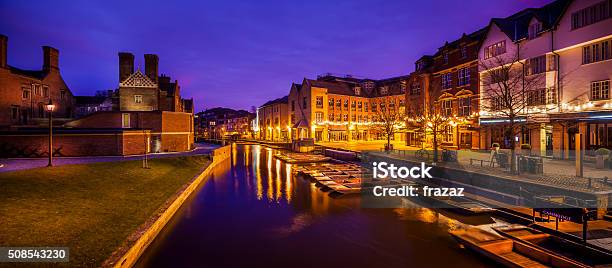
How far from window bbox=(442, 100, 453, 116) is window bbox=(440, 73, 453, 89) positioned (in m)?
2.00

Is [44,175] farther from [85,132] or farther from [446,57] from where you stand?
[446,57]

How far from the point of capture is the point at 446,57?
39.3 m

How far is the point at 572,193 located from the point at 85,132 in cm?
3791

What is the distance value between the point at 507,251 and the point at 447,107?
3149cm

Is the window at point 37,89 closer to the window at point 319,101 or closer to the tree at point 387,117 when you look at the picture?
the window at point 319,101

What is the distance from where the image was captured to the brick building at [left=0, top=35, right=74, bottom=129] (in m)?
36.5

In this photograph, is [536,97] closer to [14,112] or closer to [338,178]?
[338,178]

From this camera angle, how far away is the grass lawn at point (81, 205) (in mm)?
10023

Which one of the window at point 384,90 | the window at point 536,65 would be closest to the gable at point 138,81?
the window at point 384,90

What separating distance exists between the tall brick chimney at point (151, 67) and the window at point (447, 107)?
40.9 metres

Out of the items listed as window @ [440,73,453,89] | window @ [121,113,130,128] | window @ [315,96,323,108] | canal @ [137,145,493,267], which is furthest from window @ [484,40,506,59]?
window @ [121,113,130,128]

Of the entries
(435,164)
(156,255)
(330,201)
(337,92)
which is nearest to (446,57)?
(435,164)

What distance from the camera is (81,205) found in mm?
13891

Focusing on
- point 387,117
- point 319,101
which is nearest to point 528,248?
point 387,117
